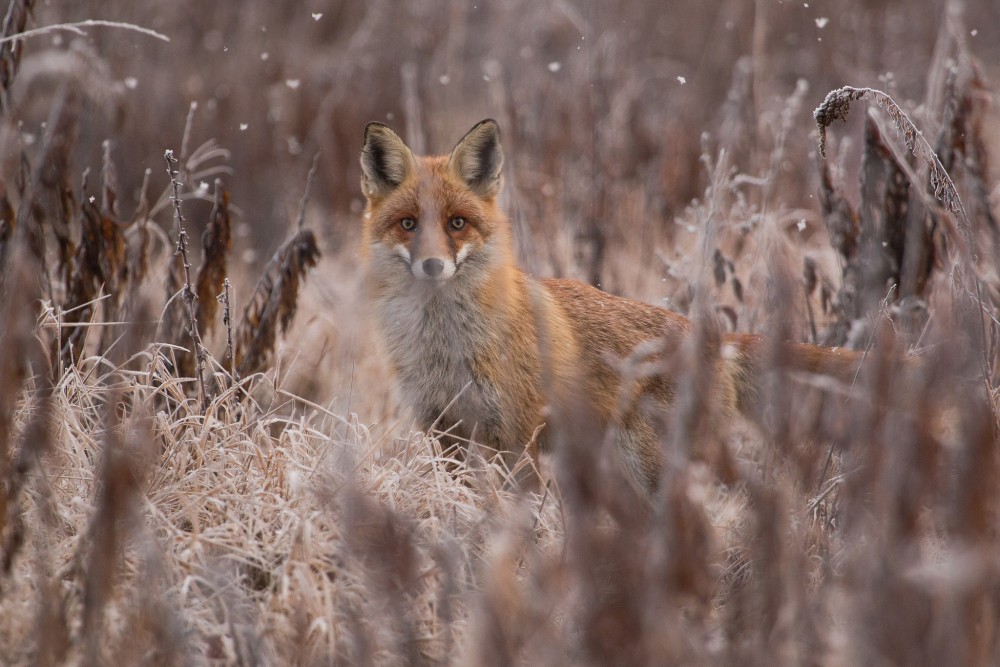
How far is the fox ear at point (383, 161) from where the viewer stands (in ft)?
13.2

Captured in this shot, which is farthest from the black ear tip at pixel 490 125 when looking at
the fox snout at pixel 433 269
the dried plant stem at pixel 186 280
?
the dried plant stem at pixel 186 280

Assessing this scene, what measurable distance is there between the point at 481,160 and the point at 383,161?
423 millimetres

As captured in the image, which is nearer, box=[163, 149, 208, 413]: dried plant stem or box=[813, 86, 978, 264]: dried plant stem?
box=[813, 86, 978, 264]: dried plant stem

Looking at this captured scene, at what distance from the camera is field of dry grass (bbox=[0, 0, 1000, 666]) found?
1783 millimetres

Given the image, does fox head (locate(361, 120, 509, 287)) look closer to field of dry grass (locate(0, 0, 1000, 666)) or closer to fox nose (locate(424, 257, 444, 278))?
fox nose (locate(424, 257, 444, 278))

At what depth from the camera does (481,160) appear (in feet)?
13.7

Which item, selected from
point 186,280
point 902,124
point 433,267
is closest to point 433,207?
point 433,267

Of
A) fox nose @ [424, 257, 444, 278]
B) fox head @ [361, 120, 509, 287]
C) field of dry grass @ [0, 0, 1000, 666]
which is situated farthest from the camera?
fox head @ [361, 120, 509, 287]

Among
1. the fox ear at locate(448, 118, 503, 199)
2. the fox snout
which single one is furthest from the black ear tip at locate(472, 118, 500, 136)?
the fox snout

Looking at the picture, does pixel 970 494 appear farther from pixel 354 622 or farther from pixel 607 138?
pixel 607 138

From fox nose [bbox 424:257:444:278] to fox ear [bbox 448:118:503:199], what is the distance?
2.00 feet

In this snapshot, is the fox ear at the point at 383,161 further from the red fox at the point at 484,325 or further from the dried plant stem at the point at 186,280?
the dried plant stem at the point at 186,280

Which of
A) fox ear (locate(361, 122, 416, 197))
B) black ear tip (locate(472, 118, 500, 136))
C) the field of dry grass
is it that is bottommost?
the field of dry grass

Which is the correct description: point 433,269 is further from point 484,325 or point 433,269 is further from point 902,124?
point 902,124
